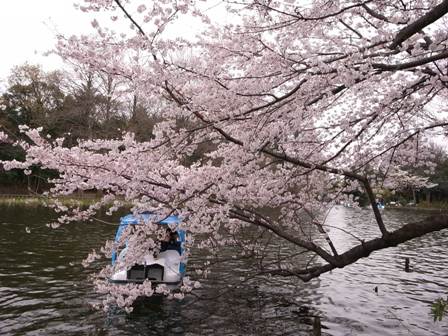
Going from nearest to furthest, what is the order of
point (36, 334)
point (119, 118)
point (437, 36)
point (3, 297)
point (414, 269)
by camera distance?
point (437, 36)
point (36, 334)
point (3, 297)
point (414, 269)
point (119, 118)

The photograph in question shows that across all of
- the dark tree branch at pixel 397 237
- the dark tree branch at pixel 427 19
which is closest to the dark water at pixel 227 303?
the dark tree branch at pixel 397 237

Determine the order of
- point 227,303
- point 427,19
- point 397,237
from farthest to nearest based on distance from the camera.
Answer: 1. point 227,303
2. point 397,237
3. point 427,19

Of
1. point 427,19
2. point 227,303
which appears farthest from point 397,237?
point 227,303

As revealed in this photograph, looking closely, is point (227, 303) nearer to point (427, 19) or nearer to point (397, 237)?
point (397, 237)

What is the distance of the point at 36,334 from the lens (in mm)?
7762

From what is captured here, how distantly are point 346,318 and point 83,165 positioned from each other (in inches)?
292

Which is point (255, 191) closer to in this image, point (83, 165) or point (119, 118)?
point (83, 165)

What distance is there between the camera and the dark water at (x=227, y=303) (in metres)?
8.55

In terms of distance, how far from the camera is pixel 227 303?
10422mm

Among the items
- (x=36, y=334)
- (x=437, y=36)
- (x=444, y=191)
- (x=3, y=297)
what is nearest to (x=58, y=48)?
(x=437, y=36)

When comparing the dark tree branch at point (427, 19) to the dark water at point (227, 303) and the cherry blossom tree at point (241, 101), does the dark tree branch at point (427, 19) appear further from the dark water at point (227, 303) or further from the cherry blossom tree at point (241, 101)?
the dark water at point (227, 303)

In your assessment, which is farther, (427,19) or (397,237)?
(397,237)

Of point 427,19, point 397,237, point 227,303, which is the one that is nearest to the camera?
point 427,19

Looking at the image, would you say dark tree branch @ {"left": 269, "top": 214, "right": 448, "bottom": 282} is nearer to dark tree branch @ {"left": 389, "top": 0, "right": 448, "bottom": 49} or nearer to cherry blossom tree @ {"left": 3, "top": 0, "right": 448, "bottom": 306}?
cherry blossom tree @ {"left": 3, "top": 0, "right": 448, "bottom": 306}
